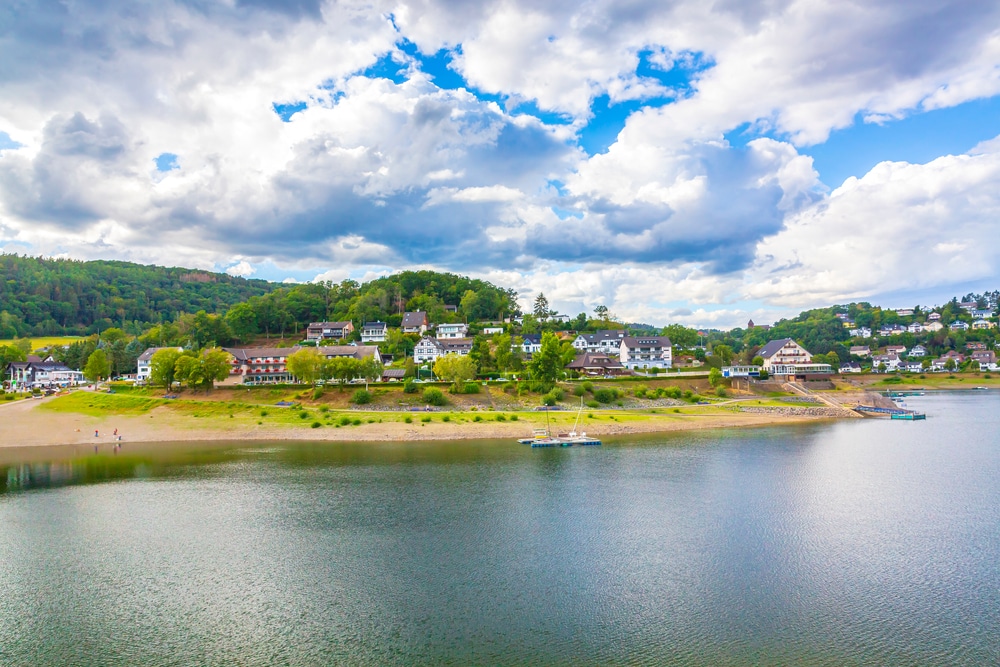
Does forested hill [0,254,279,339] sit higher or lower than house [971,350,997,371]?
higher

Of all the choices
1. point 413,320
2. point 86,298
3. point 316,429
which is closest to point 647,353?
point 413,320

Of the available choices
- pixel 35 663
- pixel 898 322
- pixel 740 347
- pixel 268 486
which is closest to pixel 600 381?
pixel 268 486

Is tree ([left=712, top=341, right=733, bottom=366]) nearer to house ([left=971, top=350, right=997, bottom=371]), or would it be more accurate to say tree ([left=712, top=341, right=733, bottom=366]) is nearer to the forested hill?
house ([left=971, top=350, right=997, bottom=371])

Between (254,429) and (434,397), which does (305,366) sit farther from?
(434,397)

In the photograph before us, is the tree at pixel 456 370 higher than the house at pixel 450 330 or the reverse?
the reverse

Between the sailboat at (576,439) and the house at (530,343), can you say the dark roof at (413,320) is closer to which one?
the house at (530,343)

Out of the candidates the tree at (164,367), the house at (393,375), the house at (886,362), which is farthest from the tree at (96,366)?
the house at (886,362)

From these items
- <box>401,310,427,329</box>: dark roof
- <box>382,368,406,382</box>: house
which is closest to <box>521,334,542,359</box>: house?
<box>401,310,427,329</box>: dark roof

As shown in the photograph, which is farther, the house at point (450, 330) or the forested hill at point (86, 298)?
the forested hill at point (86, 298)
